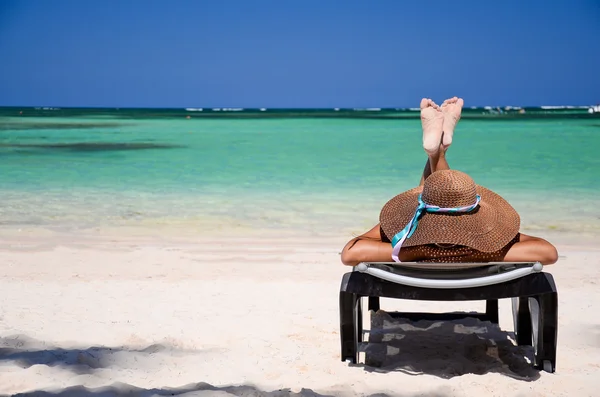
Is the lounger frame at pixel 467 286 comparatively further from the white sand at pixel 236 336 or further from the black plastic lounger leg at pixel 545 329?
the white sand at pixel 236 336

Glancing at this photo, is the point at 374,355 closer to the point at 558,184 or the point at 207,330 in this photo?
the point at 207,330

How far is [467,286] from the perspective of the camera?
301 cm

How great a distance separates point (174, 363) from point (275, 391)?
0.63 m

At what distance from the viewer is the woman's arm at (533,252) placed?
311 centimetres

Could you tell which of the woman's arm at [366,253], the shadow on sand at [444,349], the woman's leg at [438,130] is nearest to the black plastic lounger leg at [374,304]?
the shadow on sand at [444,349]

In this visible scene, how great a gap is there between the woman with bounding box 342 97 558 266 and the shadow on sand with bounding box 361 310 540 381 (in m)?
0.56

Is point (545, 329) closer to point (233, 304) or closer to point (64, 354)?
point (233, 304)

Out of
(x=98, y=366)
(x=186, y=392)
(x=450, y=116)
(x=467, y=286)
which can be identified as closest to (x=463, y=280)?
(x=467, y=286)

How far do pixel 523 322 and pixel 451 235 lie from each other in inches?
34.9

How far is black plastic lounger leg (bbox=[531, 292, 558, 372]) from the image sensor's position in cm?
302

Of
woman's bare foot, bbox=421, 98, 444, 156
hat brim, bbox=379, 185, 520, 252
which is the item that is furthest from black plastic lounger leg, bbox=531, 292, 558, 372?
woman's bare foot, bbox=421, 98, 444, 156

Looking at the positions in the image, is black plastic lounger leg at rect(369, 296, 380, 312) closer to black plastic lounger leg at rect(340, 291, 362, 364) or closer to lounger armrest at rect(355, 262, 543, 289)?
black plastic lounger leg at rect(340, 291, 362, 364)

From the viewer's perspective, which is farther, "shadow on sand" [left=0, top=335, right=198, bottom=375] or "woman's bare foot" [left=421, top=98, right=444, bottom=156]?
"woman's bare foot" [left=421, top=98, right=444, bottom=156]

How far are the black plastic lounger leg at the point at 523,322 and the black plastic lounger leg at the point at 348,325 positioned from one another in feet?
3.07
